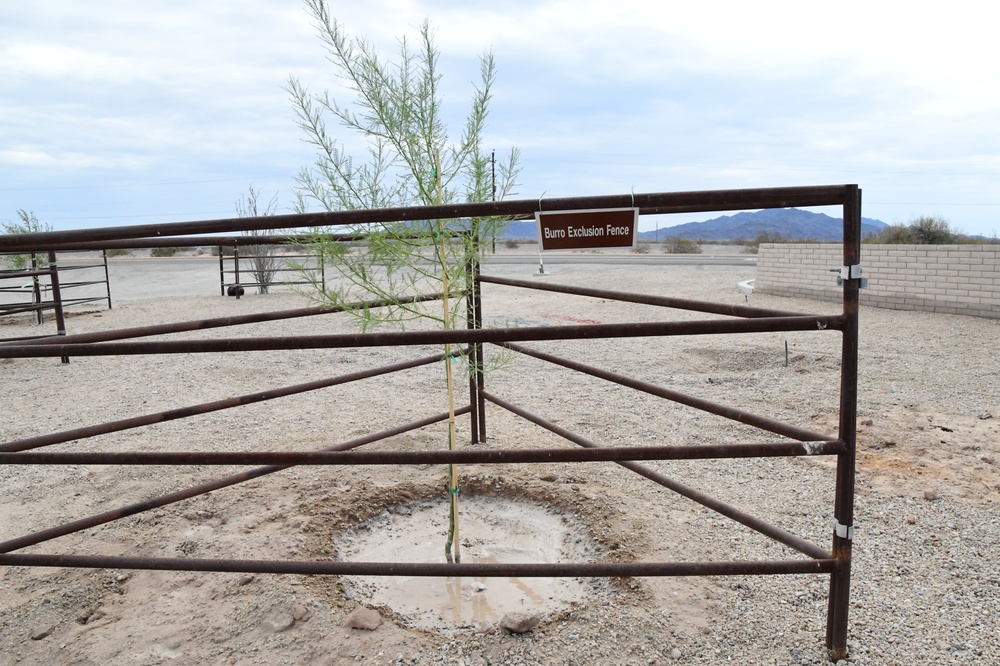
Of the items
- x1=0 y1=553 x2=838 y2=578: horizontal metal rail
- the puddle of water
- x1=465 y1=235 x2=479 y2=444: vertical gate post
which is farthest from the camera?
x1=465 y1=235 x2=479 y2=444: vertical gate post

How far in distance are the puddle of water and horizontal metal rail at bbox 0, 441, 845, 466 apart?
0.89m

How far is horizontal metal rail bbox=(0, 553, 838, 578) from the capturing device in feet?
6.96

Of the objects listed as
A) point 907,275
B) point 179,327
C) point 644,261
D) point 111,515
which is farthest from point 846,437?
point 644,261

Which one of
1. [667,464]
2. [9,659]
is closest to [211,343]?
[9,659]

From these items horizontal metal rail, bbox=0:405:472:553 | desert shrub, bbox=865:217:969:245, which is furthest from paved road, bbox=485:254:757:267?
horizontal metal rail, bbox=0:405:472:553

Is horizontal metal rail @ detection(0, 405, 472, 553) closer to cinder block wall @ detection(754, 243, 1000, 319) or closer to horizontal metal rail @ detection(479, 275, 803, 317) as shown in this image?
horizontal metal rail @ detection(479, 275, 803, 317)

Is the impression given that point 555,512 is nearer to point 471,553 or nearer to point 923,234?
point 471,553

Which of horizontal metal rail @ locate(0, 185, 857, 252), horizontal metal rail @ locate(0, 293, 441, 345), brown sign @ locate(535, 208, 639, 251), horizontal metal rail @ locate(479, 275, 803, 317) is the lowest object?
horizontal metal rail @ locate(0, 293, 441, 345)

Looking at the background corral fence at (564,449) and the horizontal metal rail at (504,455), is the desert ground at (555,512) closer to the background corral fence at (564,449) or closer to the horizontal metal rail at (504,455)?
the background corral fence at (564,449)

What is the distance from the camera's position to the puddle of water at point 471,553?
2.89m

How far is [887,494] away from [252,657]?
3.22 meters

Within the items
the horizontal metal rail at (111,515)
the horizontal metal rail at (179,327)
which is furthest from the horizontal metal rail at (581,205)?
the horizontal metal rail at (111,515)

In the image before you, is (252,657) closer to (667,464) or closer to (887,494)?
(667,464)

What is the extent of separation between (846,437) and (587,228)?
3.44 ft
